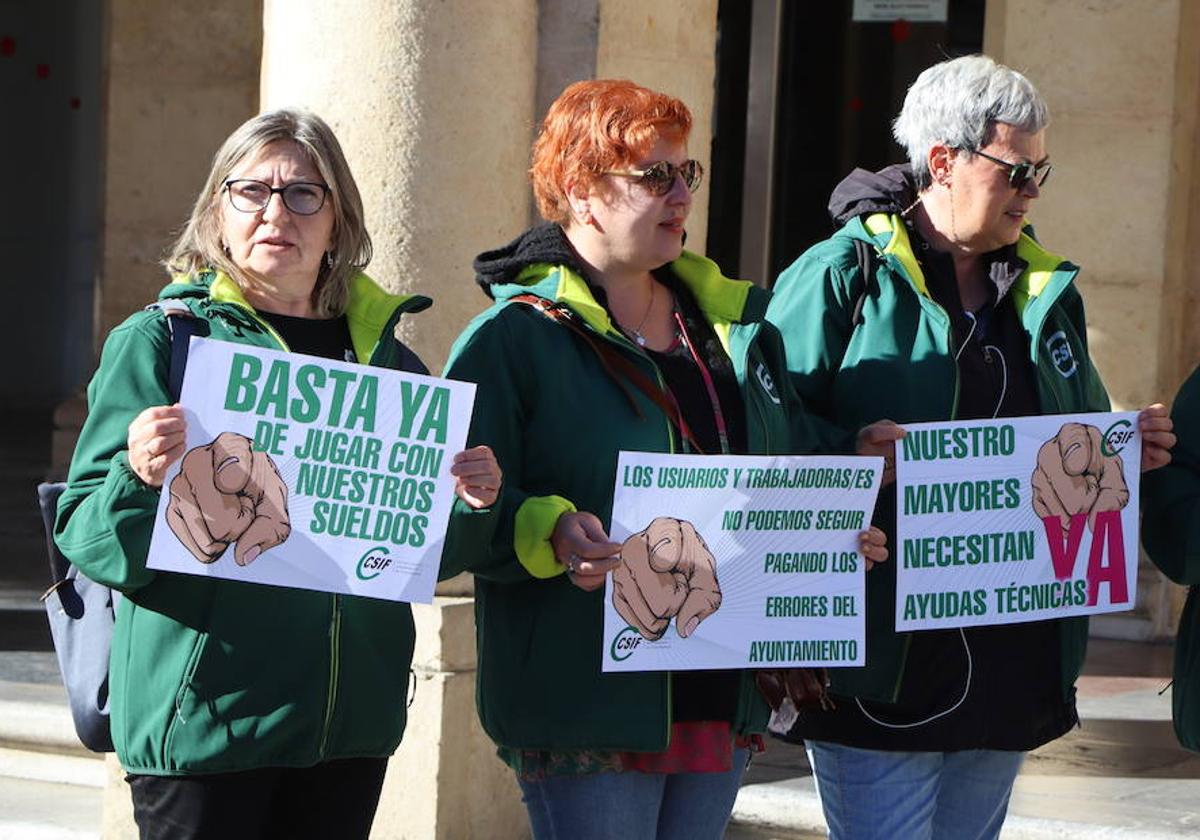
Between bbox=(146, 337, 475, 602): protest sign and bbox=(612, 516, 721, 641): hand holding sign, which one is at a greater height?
bbox=(146, 337, 475, 602): protest sign

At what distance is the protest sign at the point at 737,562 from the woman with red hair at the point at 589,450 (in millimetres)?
50

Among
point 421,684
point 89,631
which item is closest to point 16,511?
point 421,684

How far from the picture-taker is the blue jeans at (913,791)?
418 centimetres

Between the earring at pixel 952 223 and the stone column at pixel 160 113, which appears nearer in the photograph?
the earring at pixel 952 223

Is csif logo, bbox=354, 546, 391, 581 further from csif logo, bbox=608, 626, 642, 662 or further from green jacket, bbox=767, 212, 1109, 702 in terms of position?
green jacket, bbox=767, 212, 1109, 702

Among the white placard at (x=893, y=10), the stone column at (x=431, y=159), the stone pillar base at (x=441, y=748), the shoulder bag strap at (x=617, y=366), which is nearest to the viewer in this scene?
the shoulder bag strap at (x=617, y=366)

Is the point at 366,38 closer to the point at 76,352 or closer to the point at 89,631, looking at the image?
the point at 89,631

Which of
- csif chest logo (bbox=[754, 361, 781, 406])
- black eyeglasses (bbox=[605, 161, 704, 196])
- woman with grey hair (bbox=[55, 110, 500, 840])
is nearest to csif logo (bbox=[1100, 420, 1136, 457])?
csif chest logo (bbox=[754, 361, 781, 406])

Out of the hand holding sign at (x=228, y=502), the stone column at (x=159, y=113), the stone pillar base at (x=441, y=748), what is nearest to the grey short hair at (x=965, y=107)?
the hand holding sign at (x=228, y=502)

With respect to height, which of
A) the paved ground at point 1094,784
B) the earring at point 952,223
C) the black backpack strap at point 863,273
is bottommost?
the paved ground at point 1094,784

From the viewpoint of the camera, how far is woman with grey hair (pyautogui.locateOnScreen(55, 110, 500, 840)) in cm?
370

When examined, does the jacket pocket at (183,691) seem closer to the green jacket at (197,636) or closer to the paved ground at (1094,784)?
the green jacket at (197,636)

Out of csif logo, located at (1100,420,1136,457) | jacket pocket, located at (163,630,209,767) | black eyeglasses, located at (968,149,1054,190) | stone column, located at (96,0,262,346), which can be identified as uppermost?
stone column, located at (96,0,262,346)

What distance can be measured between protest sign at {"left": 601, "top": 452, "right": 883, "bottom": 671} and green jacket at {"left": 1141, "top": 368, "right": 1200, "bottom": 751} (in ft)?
2.08
